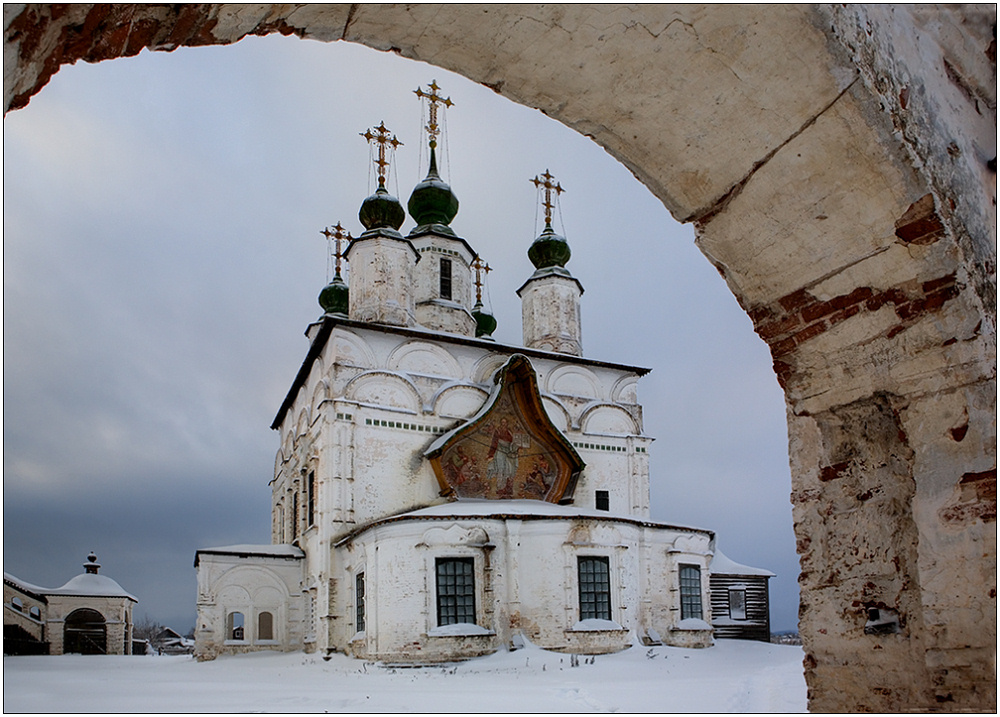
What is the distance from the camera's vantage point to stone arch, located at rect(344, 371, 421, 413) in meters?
15.3

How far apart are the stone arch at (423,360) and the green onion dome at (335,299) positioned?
8.82 meters

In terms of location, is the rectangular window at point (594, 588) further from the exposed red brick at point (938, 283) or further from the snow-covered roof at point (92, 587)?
the snow-covered roof at point (92, 587)

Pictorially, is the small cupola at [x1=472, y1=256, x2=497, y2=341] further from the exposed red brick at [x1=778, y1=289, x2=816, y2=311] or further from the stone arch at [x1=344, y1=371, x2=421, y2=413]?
the exposed red brick at [x1=778, y1=289, x2=816, y2=311]

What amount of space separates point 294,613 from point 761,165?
15405 millimetres

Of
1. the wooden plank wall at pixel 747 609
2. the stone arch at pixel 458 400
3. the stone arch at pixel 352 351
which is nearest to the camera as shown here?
the stone arch at pixel 352 351

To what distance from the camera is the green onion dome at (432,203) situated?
20516mm

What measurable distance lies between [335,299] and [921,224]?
22663 millimetres

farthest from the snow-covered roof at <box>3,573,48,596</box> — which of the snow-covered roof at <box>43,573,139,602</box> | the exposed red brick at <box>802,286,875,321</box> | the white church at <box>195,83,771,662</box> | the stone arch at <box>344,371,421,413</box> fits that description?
the exposed red brick at <box>802,286,875,321</box>

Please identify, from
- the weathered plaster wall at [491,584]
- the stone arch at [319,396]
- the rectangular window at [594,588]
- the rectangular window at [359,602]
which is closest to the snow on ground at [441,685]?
the weathered plaster wall at [491,584]

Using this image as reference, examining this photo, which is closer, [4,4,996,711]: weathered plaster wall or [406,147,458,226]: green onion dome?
[4,4,996,711]: weathered plaster wall

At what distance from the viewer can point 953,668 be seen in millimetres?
2633

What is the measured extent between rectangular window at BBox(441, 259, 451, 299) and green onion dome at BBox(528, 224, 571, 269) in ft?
7.14

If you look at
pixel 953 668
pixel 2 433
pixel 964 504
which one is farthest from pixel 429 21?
pixel 953 668

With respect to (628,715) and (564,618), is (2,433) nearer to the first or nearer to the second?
(628,715)
